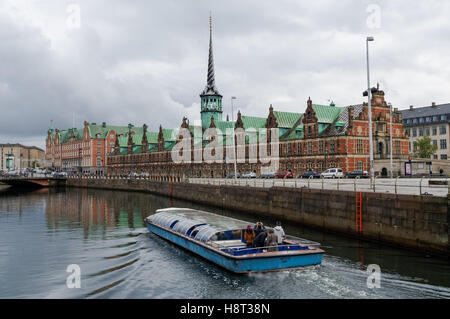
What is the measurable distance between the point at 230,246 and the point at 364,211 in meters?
11.7

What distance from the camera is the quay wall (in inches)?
928

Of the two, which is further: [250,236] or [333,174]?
[333,174]

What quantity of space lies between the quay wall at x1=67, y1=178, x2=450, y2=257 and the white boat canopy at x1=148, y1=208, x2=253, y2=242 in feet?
29.3

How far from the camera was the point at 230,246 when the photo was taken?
23.0 meters

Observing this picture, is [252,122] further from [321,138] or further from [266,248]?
[266,248]

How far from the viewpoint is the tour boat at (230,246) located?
65.2 feet

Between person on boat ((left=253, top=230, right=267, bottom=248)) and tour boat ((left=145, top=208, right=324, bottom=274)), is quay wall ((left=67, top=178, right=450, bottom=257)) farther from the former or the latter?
person on boat ((left=253, top=230, right=267, bottom=248))

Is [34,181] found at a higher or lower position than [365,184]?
lower

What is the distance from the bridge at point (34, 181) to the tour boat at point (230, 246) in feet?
300

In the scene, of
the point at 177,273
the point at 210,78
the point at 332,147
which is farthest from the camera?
the point at 210,78

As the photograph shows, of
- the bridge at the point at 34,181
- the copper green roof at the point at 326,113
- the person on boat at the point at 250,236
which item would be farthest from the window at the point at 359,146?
the bridge at the point at 34,181

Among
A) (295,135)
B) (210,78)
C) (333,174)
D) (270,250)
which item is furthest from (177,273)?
(210,78)

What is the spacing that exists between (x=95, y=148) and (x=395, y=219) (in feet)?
507
